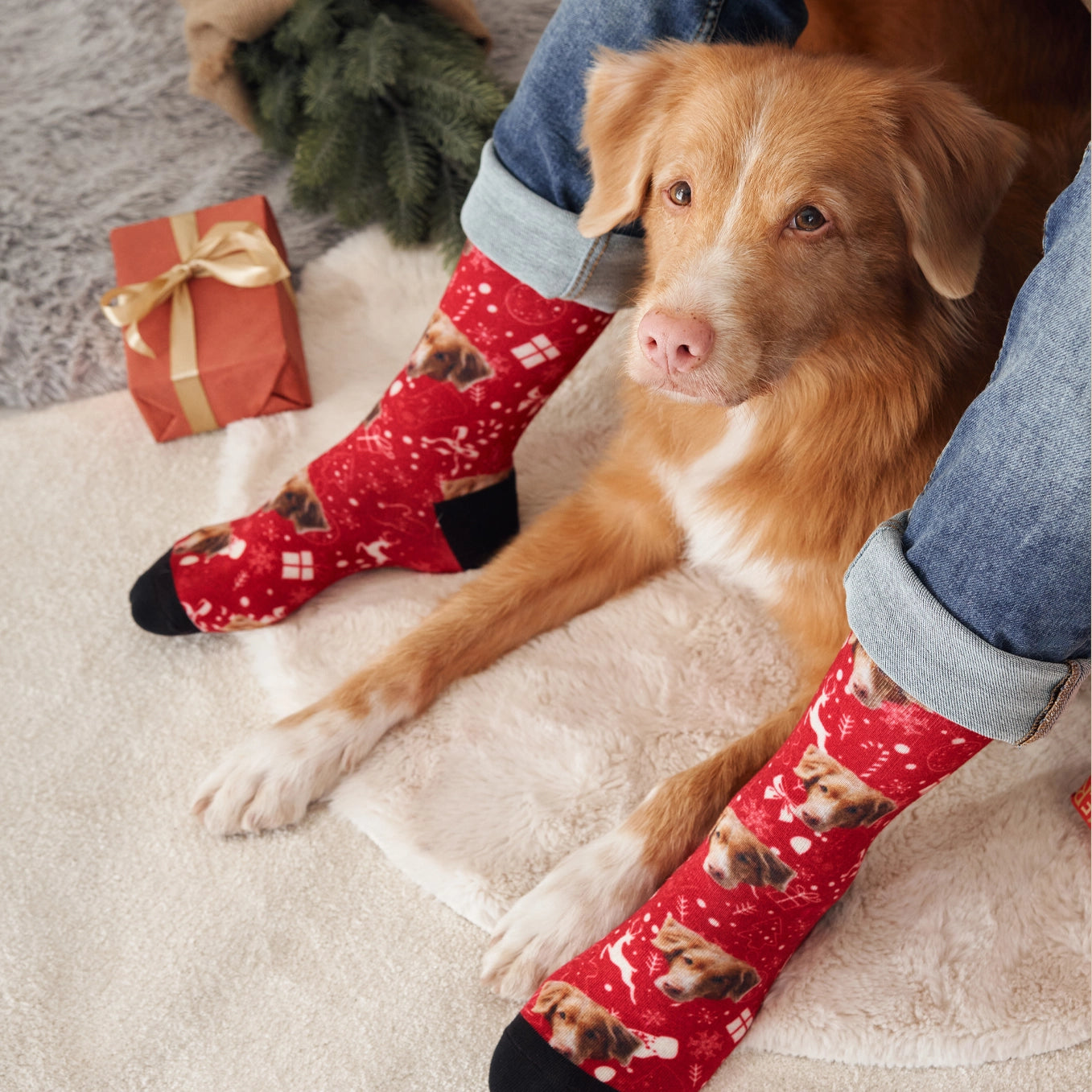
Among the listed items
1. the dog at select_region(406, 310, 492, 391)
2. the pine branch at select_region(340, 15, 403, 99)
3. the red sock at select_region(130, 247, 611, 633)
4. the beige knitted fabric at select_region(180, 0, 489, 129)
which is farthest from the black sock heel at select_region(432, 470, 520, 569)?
the beige knitted fabric at select_region(180, 0, 489, 129)

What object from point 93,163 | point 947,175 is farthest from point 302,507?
point 93,163

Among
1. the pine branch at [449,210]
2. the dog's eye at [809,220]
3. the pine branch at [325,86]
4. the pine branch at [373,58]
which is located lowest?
the pine branch at [449,210]

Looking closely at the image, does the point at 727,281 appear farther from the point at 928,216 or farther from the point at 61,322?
the point at 61,322

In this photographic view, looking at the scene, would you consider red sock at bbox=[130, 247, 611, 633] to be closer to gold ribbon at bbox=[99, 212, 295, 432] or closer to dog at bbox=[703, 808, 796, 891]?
gold ribbon at bbox=[99, 212, 295, 432]

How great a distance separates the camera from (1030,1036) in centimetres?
137

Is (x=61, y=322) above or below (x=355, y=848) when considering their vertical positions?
above

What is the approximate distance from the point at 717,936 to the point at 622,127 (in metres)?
1.06

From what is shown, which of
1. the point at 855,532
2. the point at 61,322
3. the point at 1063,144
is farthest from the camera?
the point at 61,322

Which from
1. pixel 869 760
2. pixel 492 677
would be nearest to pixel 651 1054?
pixel 869 760

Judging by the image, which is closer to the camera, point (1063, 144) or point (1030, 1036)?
point (1030, 1036)

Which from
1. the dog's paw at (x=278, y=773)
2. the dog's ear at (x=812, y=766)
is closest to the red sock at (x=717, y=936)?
the dog's ear at (x=812, y=766)

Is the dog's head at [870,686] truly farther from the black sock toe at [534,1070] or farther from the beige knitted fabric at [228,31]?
the beige knitted fabric at [228,31]

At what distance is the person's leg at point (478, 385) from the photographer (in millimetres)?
1490

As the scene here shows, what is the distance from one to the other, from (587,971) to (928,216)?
102 cm
